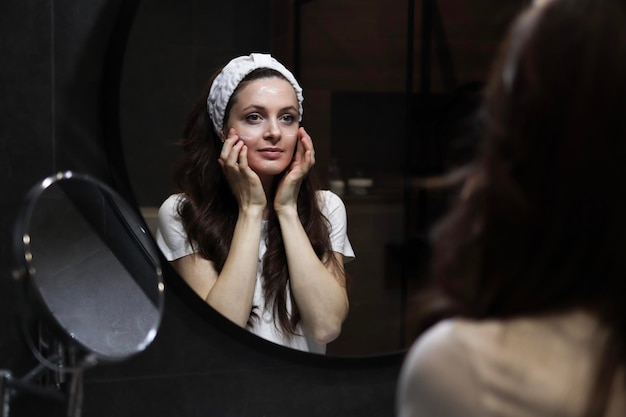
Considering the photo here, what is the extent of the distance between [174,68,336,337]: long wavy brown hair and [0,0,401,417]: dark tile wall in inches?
1.9

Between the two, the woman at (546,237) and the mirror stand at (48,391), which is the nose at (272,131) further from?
the woman at (546,237)

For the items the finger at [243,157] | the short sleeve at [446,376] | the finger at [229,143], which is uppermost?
the finger at [229,143]

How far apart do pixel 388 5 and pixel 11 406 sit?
0.75m

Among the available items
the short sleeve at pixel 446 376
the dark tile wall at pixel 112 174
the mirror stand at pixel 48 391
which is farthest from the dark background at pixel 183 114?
the short sleeve at pixel 446 376

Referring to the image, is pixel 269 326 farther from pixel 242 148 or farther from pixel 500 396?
pixel 500 396

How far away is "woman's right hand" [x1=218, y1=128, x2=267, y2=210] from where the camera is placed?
116cm

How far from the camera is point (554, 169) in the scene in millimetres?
494

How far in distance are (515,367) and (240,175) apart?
712 millimetres

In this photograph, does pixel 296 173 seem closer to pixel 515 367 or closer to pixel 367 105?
pixel 367 105

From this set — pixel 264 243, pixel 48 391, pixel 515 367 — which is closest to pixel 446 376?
pixel 515 367

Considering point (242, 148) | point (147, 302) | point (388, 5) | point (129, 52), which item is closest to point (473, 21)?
point (388, 5)

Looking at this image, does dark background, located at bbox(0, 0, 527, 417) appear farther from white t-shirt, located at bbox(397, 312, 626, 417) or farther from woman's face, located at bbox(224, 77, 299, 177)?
white t-shirt, located at bbox(397, 312, 626, 417)

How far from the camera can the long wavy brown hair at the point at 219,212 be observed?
1.15m

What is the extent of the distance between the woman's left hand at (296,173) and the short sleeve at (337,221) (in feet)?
0.12
